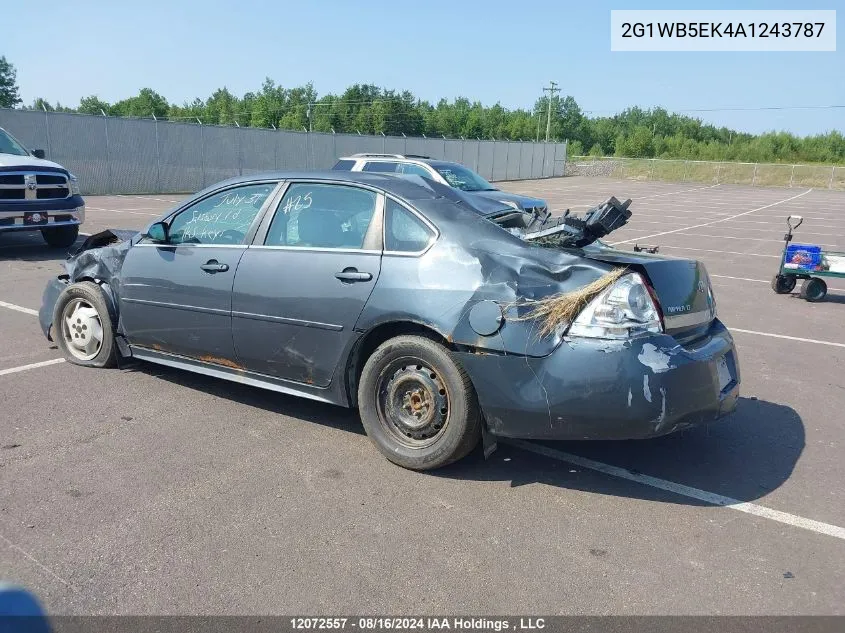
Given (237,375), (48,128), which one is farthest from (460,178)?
(48,128)

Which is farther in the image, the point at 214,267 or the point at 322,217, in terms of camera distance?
the point at 214,267

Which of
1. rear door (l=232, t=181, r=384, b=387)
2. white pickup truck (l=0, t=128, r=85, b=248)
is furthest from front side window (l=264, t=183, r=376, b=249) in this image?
white pickup truck (l=0, t=128, r=85, b=248)

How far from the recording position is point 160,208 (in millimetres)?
20828

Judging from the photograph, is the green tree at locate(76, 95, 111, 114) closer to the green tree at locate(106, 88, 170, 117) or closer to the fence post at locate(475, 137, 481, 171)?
the green tree at locate(106, 88, 170, 117)

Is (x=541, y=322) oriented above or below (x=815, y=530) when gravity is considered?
above

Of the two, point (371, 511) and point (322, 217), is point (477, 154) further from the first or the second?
point (371, 511)

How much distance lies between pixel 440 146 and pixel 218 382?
40021 mm

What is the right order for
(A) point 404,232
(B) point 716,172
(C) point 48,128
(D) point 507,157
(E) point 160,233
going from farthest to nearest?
1. (B) point 716,172
2. (D) point 507,157
3. (C) point 48,128
4. (E) point 160,233
5. (A) point 404,232

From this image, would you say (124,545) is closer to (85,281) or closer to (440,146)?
(85,281)

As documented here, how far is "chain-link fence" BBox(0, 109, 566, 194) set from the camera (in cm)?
2462

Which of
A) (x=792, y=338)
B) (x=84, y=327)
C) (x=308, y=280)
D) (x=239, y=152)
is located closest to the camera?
(x=308, y=280)

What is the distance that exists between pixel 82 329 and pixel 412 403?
3.06 metres

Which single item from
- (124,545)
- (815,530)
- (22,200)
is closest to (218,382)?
(124,545)

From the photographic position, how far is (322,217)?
176 inches
